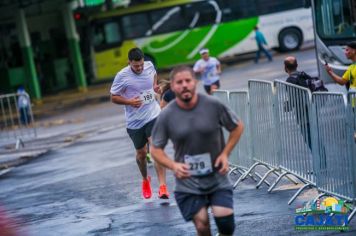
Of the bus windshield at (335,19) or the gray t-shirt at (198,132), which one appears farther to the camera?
the bus windshield at (335,19)

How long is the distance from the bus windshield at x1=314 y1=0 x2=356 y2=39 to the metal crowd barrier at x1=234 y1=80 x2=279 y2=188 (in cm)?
820

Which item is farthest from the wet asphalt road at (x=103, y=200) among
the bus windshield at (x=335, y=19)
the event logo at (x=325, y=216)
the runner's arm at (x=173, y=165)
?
the bus windshield at (x=335, y=19)

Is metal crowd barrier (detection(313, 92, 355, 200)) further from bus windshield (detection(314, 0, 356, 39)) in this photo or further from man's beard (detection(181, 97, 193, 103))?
bus windshield (detection(314, 0, 356, 39))

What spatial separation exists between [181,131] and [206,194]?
1.94 ft

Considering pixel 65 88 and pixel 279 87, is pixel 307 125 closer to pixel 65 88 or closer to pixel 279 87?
pixel 279 87

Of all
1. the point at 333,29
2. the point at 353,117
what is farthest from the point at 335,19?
the point at 353,117

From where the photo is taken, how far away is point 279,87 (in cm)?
1078

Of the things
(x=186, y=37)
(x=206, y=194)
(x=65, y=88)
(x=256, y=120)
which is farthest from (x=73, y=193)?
(x=65, y=88)

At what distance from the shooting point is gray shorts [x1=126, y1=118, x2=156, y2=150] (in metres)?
11.5

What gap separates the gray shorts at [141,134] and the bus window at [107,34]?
2851 centimetres

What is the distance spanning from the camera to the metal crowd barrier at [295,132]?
10102mm

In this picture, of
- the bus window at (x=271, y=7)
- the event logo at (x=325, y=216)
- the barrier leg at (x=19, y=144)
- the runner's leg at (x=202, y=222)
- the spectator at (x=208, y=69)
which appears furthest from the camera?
the bus window at (x=271, y=7)

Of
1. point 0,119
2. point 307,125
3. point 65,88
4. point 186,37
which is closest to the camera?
point 307,125

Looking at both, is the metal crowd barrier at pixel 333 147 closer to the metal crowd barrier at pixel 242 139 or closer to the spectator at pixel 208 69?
the metal crowd barrier at pixel 242 139
